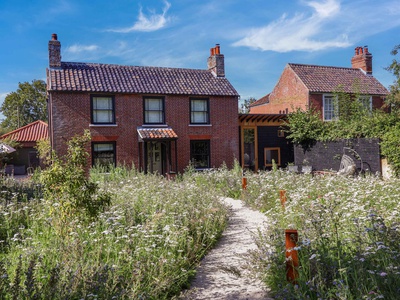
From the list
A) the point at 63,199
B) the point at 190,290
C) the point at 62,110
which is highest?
the point at 62,110

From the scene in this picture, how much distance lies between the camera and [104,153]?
1941 cm

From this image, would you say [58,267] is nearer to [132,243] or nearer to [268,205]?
[132,243]

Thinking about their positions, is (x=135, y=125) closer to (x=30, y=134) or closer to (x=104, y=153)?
(x=104, y=153)

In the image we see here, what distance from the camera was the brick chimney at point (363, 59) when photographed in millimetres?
29011

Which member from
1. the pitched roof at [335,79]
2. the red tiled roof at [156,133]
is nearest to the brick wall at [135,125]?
the red tiled roof at [156,133]

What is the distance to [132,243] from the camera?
5328mm

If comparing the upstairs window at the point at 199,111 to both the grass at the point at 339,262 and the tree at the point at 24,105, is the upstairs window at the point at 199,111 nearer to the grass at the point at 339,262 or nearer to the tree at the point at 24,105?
the grass at the point at 339,262

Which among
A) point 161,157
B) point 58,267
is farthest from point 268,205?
point 161,157

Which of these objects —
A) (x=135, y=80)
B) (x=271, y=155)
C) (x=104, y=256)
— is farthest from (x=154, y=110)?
(x=104, y=256)

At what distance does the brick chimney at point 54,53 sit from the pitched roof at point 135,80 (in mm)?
289

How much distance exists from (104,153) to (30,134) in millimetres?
14947

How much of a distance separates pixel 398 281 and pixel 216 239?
3784 millimetres

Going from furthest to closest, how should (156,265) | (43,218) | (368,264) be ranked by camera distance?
(43,218)
(156,265)
(368,264)

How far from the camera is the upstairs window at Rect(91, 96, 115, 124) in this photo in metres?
19.3
